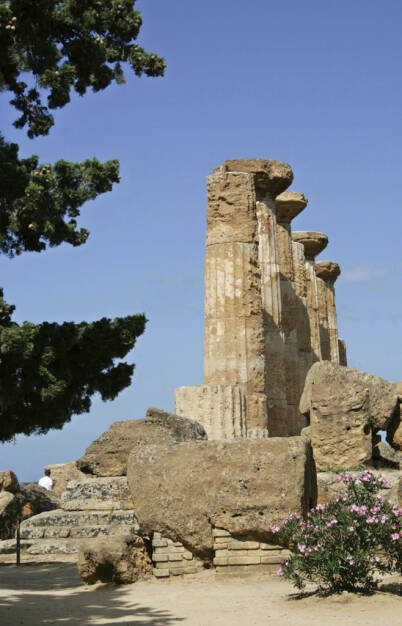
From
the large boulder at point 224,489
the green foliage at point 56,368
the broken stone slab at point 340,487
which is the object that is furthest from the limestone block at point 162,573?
the broken stone slab at point 340,487

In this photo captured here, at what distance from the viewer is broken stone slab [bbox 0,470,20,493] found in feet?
52.6

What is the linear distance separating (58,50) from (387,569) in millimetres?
6633

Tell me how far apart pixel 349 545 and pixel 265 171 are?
11898 millimetres

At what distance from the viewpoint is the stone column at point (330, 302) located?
26.7m

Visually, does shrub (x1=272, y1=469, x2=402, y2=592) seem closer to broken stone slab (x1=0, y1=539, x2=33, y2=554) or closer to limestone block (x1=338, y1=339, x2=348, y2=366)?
broken stone slab (x1=0, y1=539, x2=33, y2=554)

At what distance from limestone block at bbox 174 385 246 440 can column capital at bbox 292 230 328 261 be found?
12325 mm

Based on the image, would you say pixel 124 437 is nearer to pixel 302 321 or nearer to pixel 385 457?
pixel 385 457

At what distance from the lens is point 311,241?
1012 inches

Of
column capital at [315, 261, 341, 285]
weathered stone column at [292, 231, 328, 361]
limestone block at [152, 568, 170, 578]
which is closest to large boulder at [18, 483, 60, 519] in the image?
limestone block at [152, 568, 170, 578]

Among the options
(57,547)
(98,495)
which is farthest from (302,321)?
(57,547)

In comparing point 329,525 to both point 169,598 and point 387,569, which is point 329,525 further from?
point 169,598

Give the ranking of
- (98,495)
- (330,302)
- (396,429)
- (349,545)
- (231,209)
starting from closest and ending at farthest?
(349,545)
(98,495)
(396,429)
(231,209)
(330,302)

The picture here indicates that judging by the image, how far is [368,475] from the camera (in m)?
7.49

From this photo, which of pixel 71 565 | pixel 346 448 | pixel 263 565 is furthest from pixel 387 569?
pixel 346 448
